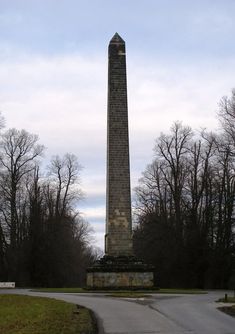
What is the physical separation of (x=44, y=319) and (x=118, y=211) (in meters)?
22.2

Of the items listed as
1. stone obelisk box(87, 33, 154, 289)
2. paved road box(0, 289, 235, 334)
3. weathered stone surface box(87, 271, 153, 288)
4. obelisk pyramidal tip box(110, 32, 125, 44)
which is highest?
obelisk pyramidal tip box(110, 32, 125, 44)

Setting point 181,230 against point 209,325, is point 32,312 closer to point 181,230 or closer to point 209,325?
point 209,325

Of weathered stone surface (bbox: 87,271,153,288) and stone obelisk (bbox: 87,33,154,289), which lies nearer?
weathered stone surface (bbox: 87,271,153,288)

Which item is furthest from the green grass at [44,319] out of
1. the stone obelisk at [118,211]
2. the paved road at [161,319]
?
the stone obelisk at [118,211]

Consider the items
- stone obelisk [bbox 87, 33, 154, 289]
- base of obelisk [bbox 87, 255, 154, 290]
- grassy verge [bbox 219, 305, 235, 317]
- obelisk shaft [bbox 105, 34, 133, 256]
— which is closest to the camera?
grassy verge [bbox 219, 305, 235, 317]

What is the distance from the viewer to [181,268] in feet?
193

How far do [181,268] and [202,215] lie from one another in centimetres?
560

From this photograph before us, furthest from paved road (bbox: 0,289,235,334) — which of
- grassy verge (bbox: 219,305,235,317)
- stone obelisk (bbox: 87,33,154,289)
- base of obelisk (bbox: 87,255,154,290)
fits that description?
stone obelisk (bbox: 87,33,154,289)

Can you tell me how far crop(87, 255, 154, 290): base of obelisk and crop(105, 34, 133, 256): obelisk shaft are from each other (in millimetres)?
828

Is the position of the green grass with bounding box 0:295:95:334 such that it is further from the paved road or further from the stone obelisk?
the stone obelisk

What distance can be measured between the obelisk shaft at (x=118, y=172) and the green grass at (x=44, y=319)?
53.0 feet

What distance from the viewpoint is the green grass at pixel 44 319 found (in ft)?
52.3

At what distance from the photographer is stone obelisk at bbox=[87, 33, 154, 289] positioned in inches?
1561

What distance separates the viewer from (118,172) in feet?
134
